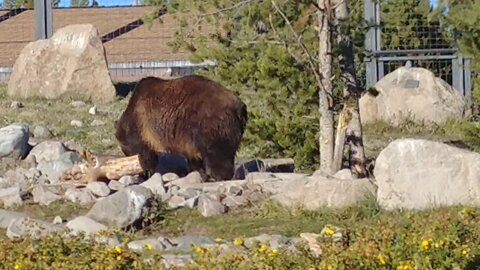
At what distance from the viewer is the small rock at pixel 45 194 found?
12.3 m

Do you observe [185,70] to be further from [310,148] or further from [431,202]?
[431,202]

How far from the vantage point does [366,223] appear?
1040 centimetres

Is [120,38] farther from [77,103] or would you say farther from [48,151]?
[48,151]

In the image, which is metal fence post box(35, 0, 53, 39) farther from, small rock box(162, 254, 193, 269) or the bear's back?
small rock box(162, 254, 193, 269)

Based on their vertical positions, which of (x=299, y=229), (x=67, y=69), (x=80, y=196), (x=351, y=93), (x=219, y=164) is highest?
(x=67, y=69)

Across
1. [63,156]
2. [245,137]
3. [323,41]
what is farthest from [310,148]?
[63,156]

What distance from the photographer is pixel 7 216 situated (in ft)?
36.9

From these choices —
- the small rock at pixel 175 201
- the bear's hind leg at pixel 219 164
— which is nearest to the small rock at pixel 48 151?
the bear's hind leg at pixel 219 164

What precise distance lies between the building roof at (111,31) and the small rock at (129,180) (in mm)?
13360

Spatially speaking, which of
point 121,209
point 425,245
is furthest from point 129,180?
point 425,245

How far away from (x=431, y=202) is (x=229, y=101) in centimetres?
285

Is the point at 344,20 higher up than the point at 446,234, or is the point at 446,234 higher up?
the point at 344,20

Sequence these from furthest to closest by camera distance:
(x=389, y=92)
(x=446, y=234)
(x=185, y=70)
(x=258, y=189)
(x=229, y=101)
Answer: (x=185, y=70) < (x=389, y=92) < (x=229, y=101) < (x=258, y=189) < (x=446, y=234)

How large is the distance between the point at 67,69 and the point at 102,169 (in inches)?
405
